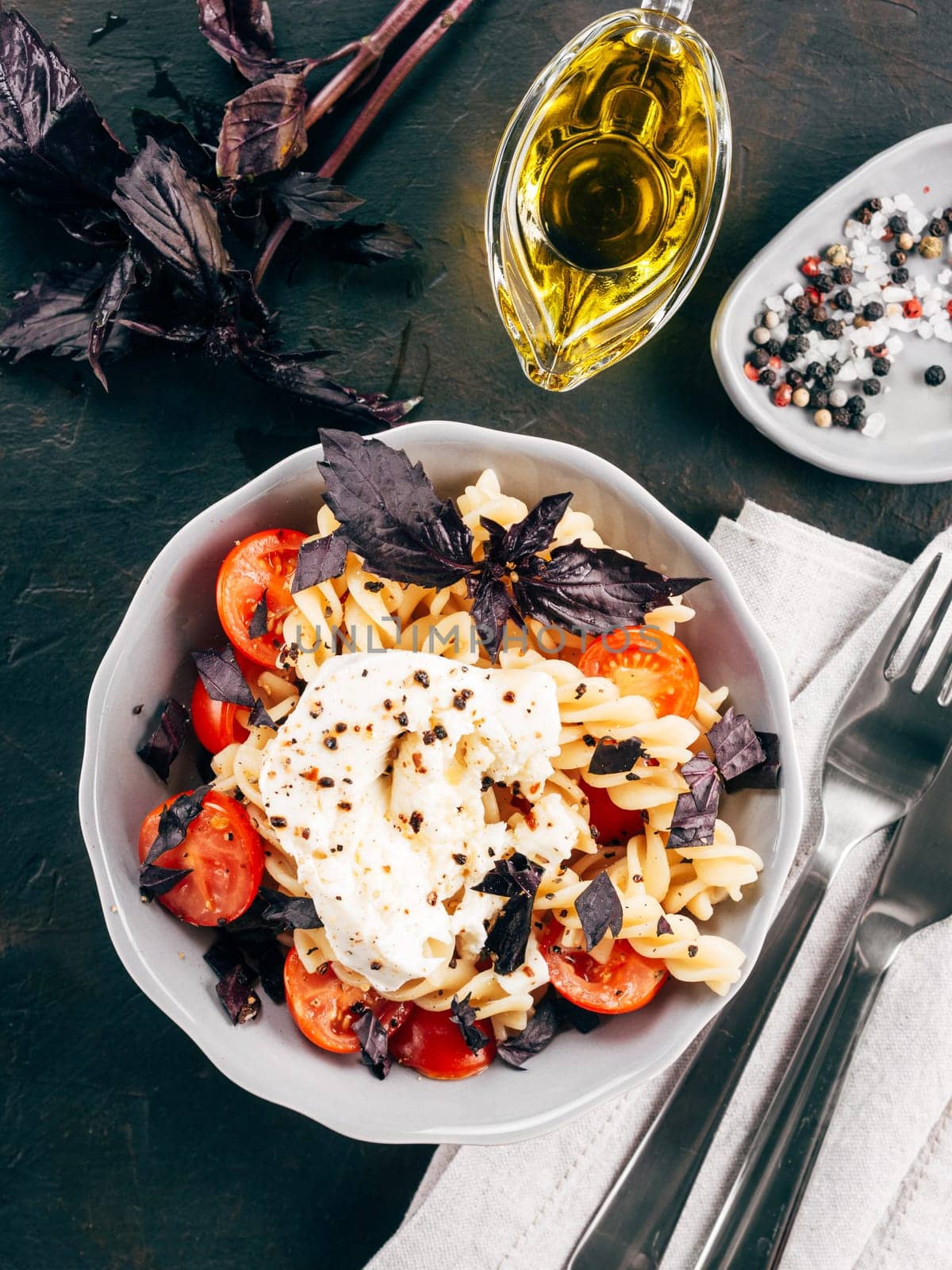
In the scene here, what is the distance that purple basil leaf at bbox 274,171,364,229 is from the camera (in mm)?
3514

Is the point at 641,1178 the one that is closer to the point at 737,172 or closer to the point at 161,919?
the point at 161,919

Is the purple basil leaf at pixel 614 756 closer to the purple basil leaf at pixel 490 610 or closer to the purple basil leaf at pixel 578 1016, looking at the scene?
the purple basil leaf at pixel 490 610

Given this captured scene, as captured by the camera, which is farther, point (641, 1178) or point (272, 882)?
point (641, 1178)

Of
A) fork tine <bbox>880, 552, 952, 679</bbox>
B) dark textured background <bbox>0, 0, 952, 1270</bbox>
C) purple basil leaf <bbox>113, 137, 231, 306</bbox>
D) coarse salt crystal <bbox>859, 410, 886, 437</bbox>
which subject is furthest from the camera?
coarse salt crystal <bbox>859, 410, 886, 437</bbox>

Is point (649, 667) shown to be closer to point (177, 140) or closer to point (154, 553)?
point (154, 553)

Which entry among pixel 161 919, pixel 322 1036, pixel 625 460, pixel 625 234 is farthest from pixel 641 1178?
pixel 625 234

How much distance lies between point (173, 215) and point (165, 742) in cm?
183

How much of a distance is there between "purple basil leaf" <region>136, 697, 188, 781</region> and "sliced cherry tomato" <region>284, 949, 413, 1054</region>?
2.48 feet

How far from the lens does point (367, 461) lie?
288cm

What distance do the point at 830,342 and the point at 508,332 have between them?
134 centimetres

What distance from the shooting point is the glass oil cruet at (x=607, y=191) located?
3.62m

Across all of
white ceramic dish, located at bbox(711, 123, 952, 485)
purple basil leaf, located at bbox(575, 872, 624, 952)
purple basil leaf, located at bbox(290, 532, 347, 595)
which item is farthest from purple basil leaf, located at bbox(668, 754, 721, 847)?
white ceramic dish, located at bbox(711, 123, 952, 485)

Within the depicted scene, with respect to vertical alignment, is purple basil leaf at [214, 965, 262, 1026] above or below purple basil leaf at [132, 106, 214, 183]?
below

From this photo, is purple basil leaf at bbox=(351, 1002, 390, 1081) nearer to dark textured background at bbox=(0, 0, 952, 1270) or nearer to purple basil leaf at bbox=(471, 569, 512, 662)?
dark textured background at bbox=(0, 0, 952, 1270)
